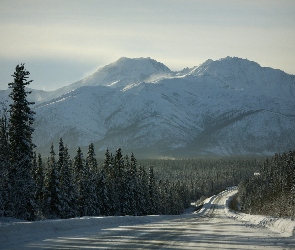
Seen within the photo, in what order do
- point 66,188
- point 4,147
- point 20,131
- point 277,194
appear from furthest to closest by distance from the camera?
1. point 277,194
2. point 66,188
3. point 20,131
4. point 4,147

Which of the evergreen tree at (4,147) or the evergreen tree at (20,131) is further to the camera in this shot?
the evergreen tree at (20,131)

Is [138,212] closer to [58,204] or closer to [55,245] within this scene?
[58,204]

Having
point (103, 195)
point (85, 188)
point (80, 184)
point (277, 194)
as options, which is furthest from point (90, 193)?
point (277, 194)

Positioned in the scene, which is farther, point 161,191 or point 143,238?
point 161,191

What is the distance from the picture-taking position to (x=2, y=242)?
44.3 ft

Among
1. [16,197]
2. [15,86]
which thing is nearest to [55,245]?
[16,197]

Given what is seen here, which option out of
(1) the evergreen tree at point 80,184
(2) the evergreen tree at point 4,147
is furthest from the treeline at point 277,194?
(1) the evergreen tree at point 80,184

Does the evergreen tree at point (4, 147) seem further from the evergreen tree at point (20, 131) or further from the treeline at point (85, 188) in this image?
the evergreen tree at point (20, 131)

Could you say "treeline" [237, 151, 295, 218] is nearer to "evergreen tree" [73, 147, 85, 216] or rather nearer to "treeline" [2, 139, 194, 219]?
"treeline" [2, 139, 194, 219]

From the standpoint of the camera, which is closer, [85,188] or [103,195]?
[85,188]

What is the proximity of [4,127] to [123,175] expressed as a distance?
34282mm

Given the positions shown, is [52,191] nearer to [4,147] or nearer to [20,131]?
[20,131]

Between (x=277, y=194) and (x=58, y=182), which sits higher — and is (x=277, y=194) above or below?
below

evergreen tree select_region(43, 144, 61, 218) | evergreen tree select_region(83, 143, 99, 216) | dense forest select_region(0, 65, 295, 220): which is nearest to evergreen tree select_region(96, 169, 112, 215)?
dense forest select_region(0, 65, 295, 220)
